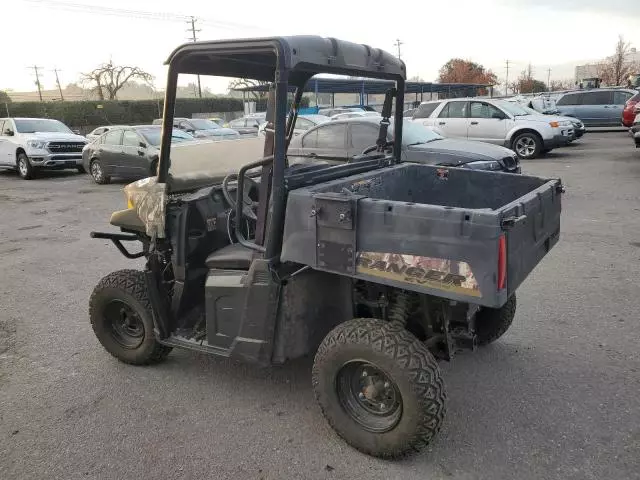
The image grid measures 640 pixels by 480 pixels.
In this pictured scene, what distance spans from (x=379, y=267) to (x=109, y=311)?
2292 mm

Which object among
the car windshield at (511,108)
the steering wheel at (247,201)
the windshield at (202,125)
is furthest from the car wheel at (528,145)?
→ the steering wheel at (247,201)

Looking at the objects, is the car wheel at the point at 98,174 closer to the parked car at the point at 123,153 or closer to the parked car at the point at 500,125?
the parked car at the point at 123,153

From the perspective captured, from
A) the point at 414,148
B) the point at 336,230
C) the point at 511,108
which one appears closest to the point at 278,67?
the point at 336,230

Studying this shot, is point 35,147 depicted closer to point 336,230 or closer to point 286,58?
point 286,58

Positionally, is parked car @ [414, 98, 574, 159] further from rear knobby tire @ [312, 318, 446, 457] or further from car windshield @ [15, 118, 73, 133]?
rear knobby tire @ [312, 318, 446, 457]

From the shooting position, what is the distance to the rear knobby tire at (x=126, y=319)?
372cm

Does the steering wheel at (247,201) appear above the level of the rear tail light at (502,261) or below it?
above

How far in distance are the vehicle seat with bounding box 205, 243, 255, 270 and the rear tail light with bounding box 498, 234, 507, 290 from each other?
1385 mm

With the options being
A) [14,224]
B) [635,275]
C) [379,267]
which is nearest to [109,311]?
[379,267]

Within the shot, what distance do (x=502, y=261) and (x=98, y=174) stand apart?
13.7m

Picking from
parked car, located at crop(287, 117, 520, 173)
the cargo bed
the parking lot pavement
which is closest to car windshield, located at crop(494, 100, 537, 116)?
parked car, located at crop(287, 117, 520, 173)

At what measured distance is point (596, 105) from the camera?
818 inches

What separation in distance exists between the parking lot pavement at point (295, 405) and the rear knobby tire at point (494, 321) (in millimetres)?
125

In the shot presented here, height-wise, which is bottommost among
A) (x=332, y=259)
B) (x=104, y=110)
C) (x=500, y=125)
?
(x=332, y=259)
